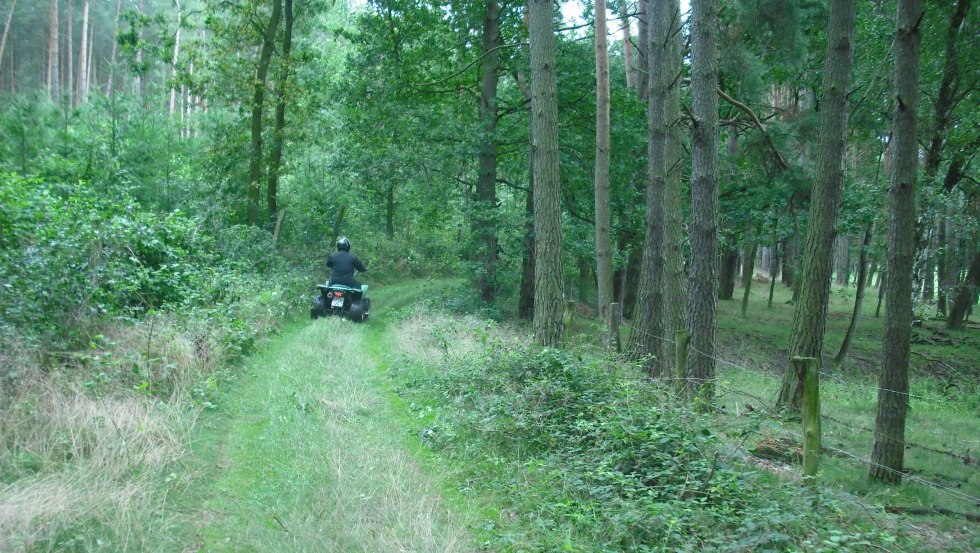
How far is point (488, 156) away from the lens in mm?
20781

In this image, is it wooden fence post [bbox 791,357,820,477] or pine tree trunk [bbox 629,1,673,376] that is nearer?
wooden fence post [bbox 791,357,820,477]

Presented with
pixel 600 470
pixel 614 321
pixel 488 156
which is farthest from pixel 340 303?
pixel 600 470

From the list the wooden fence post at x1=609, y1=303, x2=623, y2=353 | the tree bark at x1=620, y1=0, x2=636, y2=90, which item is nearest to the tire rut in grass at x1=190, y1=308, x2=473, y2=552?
the wooden fence post at x1=609, y1=303, x2=623, y2=353

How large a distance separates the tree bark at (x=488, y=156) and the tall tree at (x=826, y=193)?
406 inches

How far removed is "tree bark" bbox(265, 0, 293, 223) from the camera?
2347cm

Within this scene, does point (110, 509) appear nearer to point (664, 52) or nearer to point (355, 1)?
point (664, 52)

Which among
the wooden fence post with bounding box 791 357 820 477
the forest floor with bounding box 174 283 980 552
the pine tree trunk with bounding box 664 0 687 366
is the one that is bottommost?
the forest floor with bounding box 174 283 980 552

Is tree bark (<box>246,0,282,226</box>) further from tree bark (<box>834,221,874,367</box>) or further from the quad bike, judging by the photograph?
tree bark (<box>834,221,874,367</box>)

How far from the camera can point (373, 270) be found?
29.7 m

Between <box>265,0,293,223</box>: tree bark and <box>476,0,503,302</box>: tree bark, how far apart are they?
7.08 meters

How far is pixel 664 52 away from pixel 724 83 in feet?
24.1

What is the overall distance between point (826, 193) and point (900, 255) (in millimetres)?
3083

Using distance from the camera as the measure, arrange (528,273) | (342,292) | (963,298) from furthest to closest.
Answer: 1. (963,298)
2. (528,273)
3. (342,292)

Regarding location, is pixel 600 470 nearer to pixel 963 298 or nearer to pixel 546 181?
pixel 546 181
